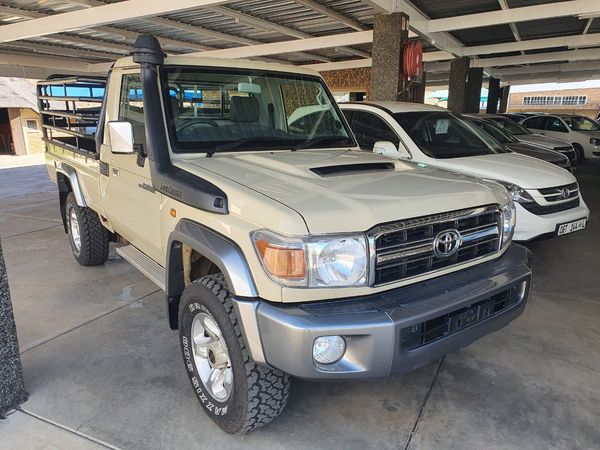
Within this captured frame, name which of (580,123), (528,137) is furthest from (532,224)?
(580,123)

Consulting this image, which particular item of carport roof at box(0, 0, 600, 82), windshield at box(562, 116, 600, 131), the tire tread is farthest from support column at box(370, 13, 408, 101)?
windshield at box(562, 116, 600, 131)

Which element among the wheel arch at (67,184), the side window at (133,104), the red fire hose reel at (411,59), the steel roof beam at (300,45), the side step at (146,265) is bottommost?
the side step at (146,265)

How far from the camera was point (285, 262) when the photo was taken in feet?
6.43

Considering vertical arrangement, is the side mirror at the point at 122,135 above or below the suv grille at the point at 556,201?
above

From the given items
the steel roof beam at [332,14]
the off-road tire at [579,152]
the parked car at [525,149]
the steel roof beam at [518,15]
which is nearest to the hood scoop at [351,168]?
the parked car at [525,149]

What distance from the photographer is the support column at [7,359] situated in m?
2.48

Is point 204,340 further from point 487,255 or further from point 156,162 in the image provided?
point 487,255

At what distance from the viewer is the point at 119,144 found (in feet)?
9.05

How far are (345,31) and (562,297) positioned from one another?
9.59 m

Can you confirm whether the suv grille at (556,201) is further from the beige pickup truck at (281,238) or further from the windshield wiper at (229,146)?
the windshield wiper at (229,146)

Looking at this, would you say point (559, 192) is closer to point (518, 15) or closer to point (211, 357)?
point (211, 357)

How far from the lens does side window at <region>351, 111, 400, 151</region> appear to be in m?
5.75

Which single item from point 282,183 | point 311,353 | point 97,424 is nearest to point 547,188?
point 282,183

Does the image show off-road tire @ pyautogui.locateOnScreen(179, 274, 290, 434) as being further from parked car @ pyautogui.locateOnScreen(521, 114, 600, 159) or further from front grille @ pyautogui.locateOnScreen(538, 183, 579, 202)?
parked car @ pyautogui.locateOnScreen(521, 114, 600, 159)
